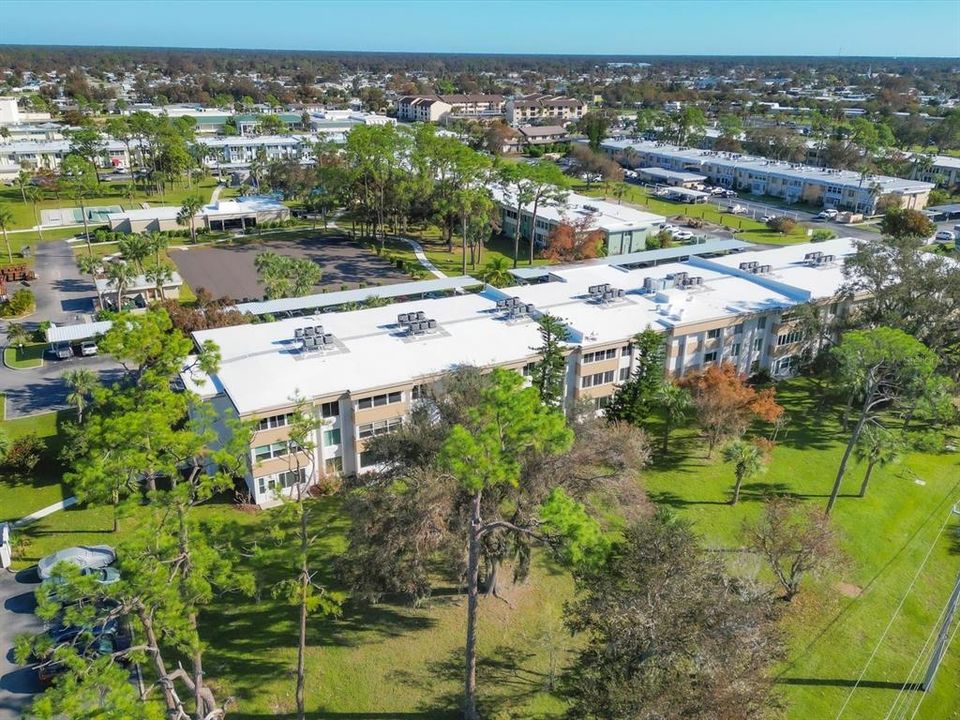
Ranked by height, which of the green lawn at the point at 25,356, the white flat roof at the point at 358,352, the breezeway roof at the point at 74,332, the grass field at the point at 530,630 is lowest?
the grass field at the point at 530,630

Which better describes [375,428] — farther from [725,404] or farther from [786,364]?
[786,364]

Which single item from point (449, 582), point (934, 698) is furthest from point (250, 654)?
point (934, 698)

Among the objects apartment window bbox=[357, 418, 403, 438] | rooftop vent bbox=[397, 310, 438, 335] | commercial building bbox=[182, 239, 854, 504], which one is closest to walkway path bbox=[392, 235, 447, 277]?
commercial building bbox=[182, 239, 854, 504]

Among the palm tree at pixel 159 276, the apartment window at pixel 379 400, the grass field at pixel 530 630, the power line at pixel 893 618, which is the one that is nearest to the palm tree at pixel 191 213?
the palm tree at pixel 159 276

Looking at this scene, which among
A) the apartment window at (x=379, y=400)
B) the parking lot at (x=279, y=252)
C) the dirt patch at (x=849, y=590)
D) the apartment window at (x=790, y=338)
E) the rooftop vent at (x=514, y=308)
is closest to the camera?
the dirt patch at (x=849, y=590)

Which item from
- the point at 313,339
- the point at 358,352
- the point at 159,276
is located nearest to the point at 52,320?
the point at 159,276

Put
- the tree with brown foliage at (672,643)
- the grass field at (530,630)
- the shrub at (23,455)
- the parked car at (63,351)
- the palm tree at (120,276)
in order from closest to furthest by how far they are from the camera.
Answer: the tree with brown foliage at (672,643) → the grass field at (530,630) → the shrub at (23,455) → the parked car at (63,351) → the palm tree at (120,276)

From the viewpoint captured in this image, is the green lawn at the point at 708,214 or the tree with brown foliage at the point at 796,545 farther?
the green lawn at the point at 708,214

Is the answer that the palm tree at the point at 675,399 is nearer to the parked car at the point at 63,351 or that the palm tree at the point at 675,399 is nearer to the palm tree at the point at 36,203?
the parked car at the point at 63,351
